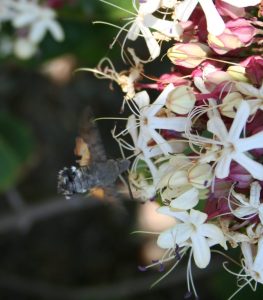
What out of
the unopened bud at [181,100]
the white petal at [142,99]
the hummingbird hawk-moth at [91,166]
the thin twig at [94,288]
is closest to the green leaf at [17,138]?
the thin twig at [94,288]

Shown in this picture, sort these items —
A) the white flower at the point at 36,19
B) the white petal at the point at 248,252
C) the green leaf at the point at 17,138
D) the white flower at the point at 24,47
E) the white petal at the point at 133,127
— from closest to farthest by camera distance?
1. the white petal at the point at 248,252
2. the white petal at the point at 133,127
3. the white flower at the point at 36,19
4. the white flower at the point at 24,47
5. the green leaf at the point at 17,138

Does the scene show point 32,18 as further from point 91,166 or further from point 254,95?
point 254,95

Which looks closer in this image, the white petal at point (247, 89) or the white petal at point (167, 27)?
the white petal at point (247, 89)

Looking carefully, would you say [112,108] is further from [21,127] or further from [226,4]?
[226,4]

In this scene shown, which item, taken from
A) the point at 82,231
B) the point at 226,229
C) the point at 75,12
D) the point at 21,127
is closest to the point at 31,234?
the point at 82,231

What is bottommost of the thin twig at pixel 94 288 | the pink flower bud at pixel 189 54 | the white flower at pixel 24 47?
the thin twig at pixel 94 288

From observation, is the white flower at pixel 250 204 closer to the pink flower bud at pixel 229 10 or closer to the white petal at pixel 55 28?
the pink flower bud at pixel 229 10

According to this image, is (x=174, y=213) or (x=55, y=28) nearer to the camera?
(x=174, y=213)

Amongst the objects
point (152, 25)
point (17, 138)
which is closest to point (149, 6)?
point (152, 25)

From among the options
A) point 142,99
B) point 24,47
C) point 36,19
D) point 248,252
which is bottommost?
point 24,47
